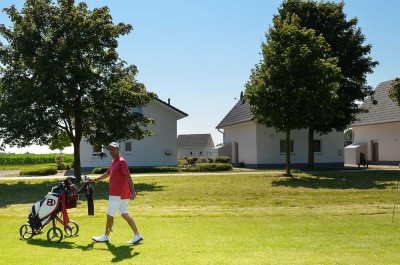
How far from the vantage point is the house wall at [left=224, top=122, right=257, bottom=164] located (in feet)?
139

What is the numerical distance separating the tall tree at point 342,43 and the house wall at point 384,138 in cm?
1095

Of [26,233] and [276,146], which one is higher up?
[276,146]

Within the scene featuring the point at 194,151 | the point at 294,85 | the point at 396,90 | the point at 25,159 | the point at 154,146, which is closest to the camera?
the point at 294,85

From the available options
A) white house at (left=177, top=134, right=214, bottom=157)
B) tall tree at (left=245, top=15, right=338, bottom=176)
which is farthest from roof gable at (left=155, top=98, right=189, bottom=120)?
white house at (left=177, top=134, right=214, bottom=157)

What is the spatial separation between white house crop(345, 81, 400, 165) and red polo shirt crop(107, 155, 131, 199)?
129 feet

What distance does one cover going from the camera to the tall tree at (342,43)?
36062 mm

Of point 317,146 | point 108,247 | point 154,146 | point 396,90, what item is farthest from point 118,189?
point 317,146

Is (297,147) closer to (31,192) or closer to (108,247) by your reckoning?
(31,192)

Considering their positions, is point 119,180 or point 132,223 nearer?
point 132,223

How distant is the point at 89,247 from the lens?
8.82 m

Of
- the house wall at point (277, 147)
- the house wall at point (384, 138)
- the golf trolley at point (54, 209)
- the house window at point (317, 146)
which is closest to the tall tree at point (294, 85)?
the house wall at point (277, 147)

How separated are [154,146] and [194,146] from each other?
2028 inches

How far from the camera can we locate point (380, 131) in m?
47.9

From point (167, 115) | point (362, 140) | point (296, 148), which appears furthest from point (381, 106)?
point (167, 115)
